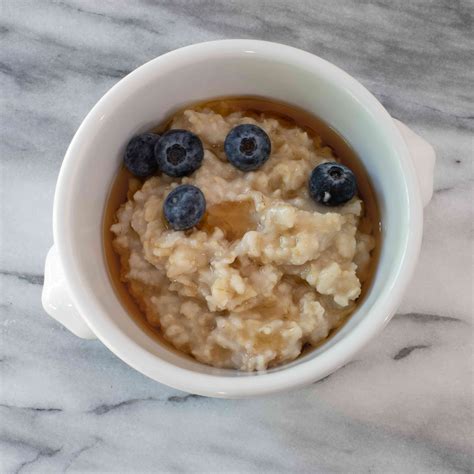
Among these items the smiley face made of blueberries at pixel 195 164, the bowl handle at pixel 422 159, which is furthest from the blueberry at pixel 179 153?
the bowl handle at pixel 422 159

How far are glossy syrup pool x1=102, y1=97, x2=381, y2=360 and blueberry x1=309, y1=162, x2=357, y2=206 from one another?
0.28 ft

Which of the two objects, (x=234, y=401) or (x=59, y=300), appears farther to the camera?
(x=234, y=401)

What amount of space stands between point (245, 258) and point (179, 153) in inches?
7.8

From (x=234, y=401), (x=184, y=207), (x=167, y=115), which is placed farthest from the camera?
(x=234, y=401)

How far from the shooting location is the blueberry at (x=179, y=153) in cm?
120

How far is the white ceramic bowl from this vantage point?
1.10 meters

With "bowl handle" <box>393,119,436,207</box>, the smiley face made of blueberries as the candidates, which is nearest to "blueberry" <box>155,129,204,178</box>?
the smiley face made of blueberries

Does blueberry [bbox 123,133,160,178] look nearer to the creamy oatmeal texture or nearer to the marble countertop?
the creamy oatmeal texture

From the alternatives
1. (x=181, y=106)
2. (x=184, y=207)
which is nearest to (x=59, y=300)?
(x=184, y=207)

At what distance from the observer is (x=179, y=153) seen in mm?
1203

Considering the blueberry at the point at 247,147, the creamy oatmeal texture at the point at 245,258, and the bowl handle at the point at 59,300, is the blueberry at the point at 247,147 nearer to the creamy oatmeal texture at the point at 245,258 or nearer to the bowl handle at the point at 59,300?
the creamy oatmeal texture at the point at 245,258

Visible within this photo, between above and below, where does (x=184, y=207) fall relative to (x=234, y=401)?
above

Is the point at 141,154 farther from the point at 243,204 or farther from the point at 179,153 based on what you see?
the point at 243,204

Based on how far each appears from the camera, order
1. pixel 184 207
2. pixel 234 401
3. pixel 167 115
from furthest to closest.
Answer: pixel 234 401 < pixel 167 115 < pixel 184 207
